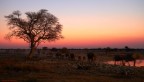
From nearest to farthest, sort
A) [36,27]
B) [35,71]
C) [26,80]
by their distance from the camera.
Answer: [26,80]
[35,71]
[36,27]

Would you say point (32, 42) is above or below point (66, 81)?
above

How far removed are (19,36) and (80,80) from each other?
112 ft

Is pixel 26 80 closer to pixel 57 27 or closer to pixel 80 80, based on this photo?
pixel 80 80

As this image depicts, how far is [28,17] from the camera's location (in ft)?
183

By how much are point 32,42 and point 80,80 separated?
110ft

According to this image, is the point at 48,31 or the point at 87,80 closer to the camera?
the point at 87,80

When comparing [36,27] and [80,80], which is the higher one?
[36,27]

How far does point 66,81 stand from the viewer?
874 inches

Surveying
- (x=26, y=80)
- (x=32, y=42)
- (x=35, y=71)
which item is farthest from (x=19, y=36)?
(x=26, y=80)

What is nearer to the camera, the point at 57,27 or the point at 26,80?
the point at 26,80

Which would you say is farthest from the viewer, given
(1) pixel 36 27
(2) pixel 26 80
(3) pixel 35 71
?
(1) pixel 36 27

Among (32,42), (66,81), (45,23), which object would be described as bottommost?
(66,81)

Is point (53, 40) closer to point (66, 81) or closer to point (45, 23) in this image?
point (45, 23)

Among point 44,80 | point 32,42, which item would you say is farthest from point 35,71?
point 32,42
